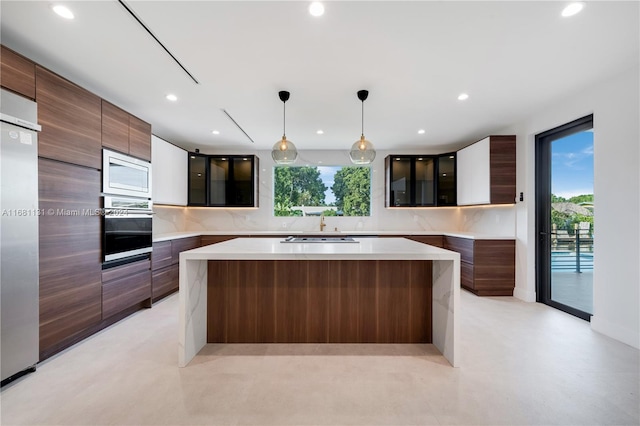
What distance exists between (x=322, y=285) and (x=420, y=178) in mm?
3564

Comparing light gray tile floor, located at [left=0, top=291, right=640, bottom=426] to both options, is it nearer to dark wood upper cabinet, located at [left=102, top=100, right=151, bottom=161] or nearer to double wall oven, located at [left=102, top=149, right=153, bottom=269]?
double wall oven, located at [left=102, top=149, right=153, bottom=269]

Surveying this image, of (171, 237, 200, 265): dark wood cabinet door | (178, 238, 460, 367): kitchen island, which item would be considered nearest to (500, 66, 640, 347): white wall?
(178, 238, 460, 367): kitchen island

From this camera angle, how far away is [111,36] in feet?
6.72

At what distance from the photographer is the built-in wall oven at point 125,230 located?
271 cm

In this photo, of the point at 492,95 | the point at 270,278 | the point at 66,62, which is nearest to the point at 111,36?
the point at 66,62

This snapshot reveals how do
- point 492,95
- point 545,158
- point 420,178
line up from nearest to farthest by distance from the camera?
point 492,95 → point 545,158 → point 420,178

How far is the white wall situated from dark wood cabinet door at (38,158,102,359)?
4.88m

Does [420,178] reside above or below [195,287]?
above

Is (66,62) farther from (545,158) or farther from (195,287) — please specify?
(545,158)

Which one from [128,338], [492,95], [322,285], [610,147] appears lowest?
[128,338]

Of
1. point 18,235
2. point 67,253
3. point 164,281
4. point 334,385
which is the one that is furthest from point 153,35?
point 164,281

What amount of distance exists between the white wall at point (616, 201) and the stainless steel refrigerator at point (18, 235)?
4.88 meters

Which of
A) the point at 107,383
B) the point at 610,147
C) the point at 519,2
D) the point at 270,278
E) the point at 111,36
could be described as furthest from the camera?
the point at 610,147

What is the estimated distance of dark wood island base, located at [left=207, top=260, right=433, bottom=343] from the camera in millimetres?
2449
